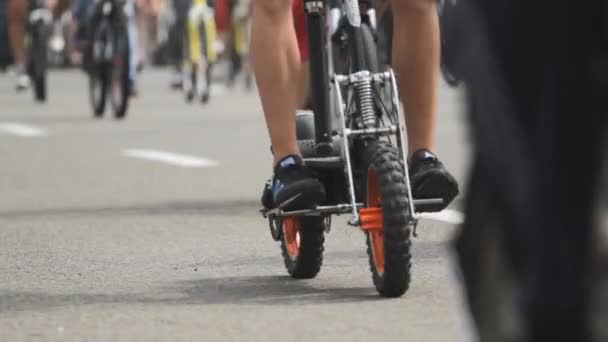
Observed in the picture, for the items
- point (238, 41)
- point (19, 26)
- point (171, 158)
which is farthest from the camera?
point (238, 41)

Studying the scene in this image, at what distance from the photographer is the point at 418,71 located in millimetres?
6137

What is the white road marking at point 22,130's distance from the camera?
603 inches

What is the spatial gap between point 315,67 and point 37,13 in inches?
597

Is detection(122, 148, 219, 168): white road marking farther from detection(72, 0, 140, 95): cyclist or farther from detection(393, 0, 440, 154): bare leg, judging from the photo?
detection(393, 0, 440, 154): bare leg

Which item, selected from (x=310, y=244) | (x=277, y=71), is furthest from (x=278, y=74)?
(x=310, y=244)

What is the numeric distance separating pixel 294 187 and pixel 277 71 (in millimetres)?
406

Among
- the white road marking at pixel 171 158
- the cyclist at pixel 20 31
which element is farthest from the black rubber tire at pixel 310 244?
the cyclist at pixel 20 31

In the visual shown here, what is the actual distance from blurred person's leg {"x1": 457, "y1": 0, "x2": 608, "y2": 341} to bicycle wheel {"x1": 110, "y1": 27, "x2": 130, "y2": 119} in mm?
15048

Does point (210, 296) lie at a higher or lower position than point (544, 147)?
lower

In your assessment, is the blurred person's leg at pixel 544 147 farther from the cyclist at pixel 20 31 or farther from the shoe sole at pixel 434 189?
the cyclist at pixel 20 31

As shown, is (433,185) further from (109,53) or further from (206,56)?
(206,56)

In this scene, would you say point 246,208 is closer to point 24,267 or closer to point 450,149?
point 24,267

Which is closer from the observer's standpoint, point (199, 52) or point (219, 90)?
point (199, 52)

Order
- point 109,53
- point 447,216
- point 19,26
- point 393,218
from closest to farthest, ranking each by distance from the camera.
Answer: point 393,218
point 447,216
point 109,53
point 19,26
